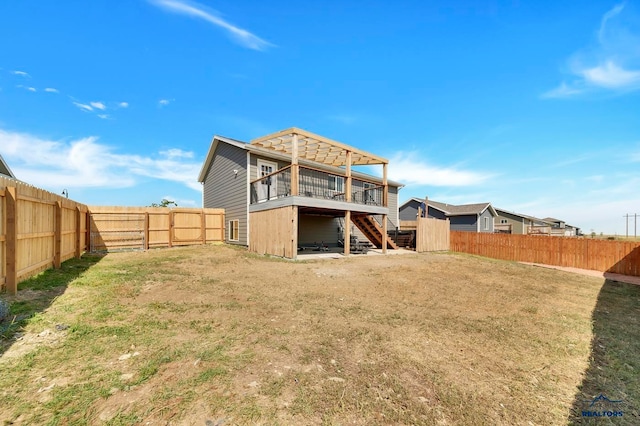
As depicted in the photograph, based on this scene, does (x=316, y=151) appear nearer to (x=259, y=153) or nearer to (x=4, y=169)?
(x=259, y=153)

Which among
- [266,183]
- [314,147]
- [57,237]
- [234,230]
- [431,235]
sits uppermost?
[314,147]

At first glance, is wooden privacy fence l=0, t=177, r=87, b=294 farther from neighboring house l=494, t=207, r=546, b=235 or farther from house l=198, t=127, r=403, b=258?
neighboring house l=494, t=207, r=546, b=235

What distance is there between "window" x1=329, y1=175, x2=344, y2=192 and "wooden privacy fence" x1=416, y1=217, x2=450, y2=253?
5689mm

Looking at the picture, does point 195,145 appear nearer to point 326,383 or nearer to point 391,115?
point 391,115

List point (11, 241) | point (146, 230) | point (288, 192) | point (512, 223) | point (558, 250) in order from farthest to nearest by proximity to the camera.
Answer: point (512, 223) → point (288, 192) → point (558, 250) → point (146, 230) → point (11, 241)

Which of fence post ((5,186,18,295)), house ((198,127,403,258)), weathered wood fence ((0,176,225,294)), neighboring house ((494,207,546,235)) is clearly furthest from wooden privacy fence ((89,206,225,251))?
neighboring house ((494,207,546,235))

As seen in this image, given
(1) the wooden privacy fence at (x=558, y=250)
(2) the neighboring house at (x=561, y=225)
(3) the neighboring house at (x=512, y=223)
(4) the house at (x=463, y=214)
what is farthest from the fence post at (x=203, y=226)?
(2) the neighboring house at (x=561, y=225)

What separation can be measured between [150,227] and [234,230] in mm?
4389

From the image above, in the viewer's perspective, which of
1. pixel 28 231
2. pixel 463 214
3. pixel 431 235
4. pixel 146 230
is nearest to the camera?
pixel 28 231

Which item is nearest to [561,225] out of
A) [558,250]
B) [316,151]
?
[558,250]

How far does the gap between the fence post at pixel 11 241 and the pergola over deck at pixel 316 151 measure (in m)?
7.84

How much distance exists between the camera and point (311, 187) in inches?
668

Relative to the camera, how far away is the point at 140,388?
8.49 ft

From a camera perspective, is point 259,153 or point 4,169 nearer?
point 259,153
